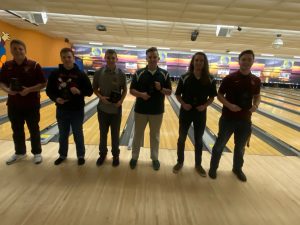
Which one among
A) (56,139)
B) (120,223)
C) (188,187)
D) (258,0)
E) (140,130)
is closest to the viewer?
(120,223)

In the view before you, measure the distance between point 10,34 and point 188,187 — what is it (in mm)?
10990

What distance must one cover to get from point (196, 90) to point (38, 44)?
12.4m

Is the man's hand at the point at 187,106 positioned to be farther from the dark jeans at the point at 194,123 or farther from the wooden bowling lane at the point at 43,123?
the wooden bowling lane at the point at 43,123

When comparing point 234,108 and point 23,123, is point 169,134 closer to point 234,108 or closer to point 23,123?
point 234,108

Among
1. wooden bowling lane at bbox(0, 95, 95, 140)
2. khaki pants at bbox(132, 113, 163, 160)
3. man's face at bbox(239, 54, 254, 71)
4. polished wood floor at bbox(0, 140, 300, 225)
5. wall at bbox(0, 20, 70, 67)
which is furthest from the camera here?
wall at bbox(0, 20, 70, 67)

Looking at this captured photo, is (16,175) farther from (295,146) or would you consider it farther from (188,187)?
(295,146)

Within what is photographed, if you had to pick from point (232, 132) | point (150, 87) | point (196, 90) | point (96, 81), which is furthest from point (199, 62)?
point (96, 81)

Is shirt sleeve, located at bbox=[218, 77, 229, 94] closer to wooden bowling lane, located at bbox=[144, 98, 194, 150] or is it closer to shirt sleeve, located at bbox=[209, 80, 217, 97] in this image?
shirt sleeve, located at bbox=[209, 80, 217, 97]

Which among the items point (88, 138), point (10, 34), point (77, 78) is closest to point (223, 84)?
point (77, 78)

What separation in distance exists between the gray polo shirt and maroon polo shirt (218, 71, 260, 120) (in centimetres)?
124

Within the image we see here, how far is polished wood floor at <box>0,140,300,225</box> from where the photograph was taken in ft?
7.14

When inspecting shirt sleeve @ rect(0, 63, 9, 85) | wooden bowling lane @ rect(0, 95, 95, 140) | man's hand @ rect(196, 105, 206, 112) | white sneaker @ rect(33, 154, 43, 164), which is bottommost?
white sneaker @ rect(33, 154, 43, 164)

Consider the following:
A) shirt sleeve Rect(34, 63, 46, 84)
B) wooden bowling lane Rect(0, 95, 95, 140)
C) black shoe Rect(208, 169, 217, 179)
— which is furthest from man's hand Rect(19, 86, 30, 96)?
black shoe Rect(208, 169, 217, 179)

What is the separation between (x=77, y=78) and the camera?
293 centimetres
